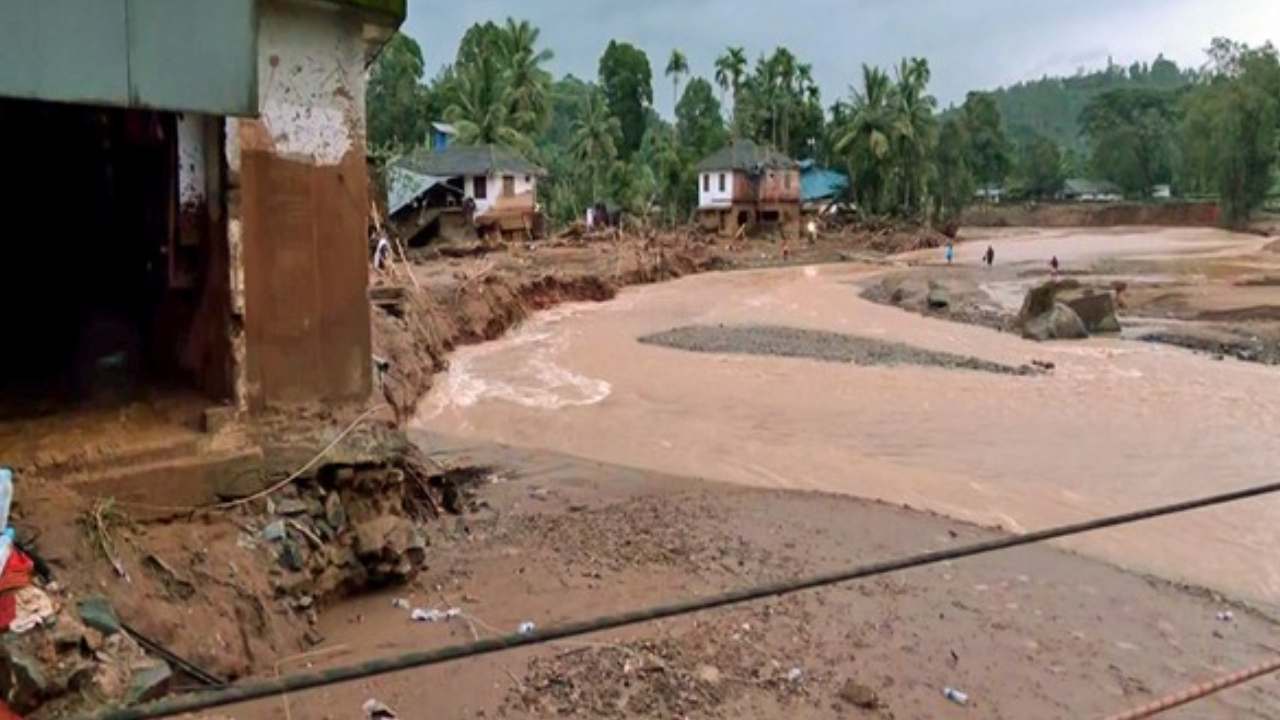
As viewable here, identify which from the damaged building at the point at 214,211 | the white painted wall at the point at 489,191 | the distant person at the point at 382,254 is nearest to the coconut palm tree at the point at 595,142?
the white painted wall at the point at 489,191

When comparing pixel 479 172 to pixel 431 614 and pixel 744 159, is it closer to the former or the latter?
pixel 744 159

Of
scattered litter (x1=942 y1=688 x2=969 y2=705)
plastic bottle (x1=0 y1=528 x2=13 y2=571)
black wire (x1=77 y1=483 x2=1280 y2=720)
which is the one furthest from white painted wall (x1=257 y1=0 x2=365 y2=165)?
black wire (x1=77 y1=483 x2=1280 y2=720)

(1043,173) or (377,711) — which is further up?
(1043,173)

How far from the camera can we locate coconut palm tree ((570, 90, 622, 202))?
6056cm

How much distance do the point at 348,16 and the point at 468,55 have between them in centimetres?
6092

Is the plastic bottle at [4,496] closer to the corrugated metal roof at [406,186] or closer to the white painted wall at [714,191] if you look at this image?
the corrugated metal roof at [406,186]

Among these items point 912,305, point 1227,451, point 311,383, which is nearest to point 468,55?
point 912,305

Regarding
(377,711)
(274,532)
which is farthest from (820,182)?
(377,711)

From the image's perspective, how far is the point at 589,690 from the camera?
609cm

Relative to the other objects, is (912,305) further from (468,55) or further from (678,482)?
(468,55)

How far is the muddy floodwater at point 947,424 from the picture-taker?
11.8 metres

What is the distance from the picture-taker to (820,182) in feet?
244

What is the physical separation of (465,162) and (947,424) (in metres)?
35.0

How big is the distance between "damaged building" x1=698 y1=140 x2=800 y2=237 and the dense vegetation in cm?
255
